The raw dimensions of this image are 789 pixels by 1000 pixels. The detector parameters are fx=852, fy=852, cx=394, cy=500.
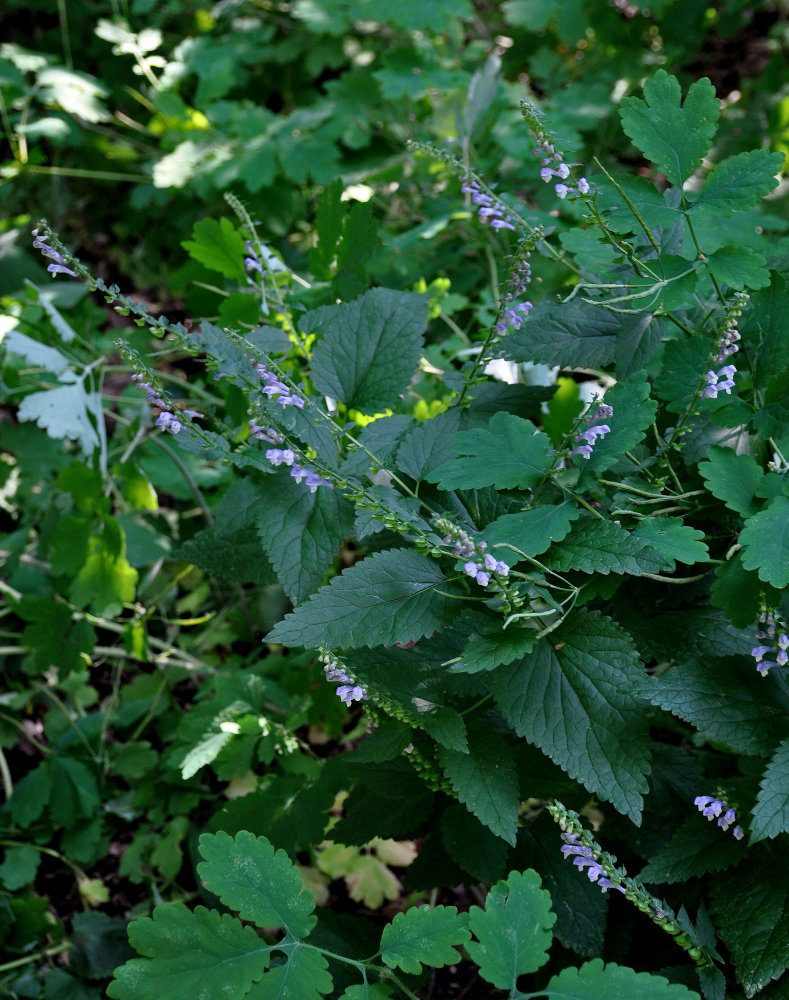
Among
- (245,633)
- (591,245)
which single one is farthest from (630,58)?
(245,633)

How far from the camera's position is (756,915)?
115cm

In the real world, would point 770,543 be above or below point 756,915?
above

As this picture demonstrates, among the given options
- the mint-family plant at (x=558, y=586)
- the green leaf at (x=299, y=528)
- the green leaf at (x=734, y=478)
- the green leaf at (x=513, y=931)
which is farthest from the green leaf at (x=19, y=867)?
the green leaf at (x=734, y=478)

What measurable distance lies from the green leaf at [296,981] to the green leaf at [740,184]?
111cm

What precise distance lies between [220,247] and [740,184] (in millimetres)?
999

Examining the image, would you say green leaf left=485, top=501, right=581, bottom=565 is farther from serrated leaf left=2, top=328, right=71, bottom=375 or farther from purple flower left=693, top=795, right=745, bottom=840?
serrated leaf left=2, top=328, right=71, bottom=375

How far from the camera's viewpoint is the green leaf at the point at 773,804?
1035 mm

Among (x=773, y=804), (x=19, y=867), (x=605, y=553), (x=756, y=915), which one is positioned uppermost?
(x=605, y=553)

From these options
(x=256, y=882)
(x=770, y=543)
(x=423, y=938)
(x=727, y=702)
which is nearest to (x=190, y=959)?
(x=256, y=882)

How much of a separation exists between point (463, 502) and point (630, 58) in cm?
282

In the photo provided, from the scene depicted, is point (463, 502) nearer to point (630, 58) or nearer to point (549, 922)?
point (549, 922)

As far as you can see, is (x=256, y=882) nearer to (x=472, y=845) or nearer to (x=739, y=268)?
(x=472, y=845)

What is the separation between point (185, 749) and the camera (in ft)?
6.00

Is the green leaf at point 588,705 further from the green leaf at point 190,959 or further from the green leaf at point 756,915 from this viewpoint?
the green leaf at point 190,959
